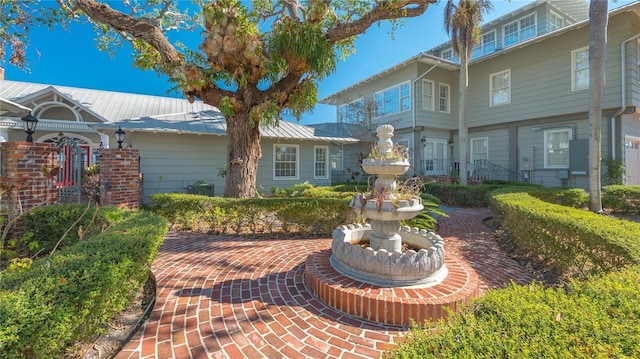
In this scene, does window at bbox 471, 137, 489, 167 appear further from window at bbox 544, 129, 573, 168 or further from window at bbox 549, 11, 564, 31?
window at bbox 549, 11, 564, 31

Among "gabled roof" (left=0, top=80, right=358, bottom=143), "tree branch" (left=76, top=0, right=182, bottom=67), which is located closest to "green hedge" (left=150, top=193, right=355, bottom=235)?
"tree branch" (left=76, top=0, right=182, bottom=67)

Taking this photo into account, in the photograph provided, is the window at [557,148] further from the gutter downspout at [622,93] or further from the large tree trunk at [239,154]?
the large tree trunk at [239,154]

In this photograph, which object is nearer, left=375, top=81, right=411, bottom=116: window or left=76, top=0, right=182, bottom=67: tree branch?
left=76, top=0, right=182, bottom=67: tree branch

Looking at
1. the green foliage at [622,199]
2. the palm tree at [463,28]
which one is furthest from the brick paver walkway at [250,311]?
the palm tree at [463,28]

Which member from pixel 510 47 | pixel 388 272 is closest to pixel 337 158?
pixel 510 47

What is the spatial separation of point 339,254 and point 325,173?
10.6 meters

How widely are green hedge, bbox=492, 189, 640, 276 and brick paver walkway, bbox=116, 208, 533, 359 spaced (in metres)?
0.55

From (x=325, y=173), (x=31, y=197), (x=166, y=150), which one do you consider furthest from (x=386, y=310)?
(x=325, y=173)

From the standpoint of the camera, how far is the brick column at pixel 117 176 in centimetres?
623

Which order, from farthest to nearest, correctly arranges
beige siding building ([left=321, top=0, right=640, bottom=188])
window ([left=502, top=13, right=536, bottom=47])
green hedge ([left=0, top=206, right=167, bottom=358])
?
window ([left=502, top=13, right=536, bottom=47]) < beige siding building ([left=321, top=0, right=640, bottom=188]) < green hedge ([left=0, top=206, right=167, bottom=358])

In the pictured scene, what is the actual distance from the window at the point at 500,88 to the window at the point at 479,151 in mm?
1972

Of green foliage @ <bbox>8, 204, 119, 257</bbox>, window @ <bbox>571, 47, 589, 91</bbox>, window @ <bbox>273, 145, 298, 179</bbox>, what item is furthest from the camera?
window @ <bbox>273, 145, 298, 179</bbox>

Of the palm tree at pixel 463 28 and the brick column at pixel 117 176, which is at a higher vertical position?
the palm tree at pixel 463 28

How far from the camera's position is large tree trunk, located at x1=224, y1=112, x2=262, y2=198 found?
7.18 metres
